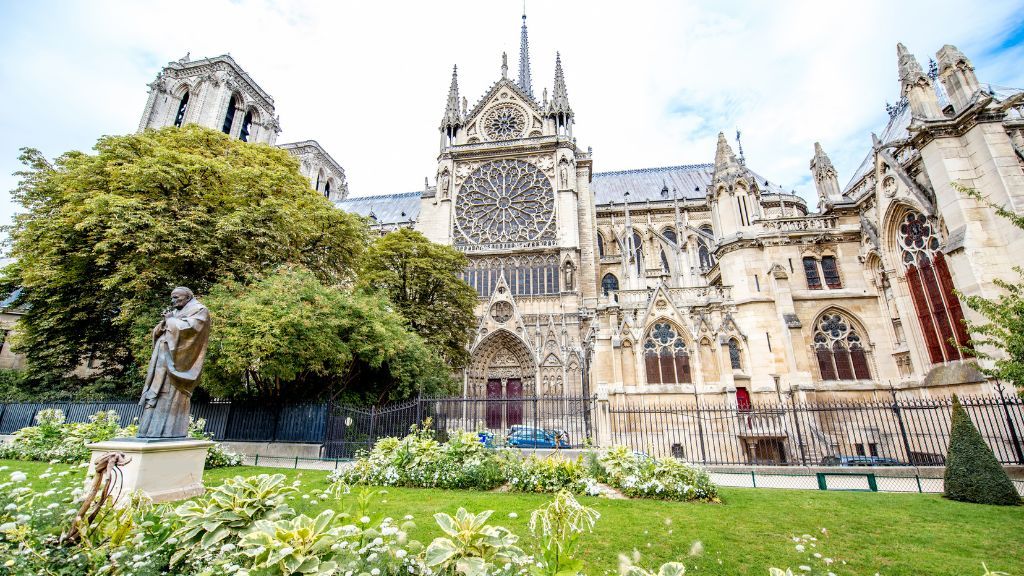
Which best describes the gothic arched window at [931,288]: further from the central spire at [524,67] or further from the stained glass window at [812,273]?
the central spire at [524,67]

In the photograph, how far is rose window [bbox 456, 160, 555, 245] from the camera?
1185 inches

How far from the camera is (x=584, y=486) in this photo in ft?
27.0

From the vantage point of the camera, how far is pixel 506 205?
3105 centimetres

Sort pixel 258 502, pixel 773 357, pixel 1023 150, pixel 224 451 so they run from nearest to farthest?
pixel 258 502, pixel 224 451, pixel 1023 150, pixel 773 357

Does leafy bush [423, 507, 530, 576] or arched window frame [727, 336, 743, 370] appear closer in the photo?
leafy bush [423, 507, 530, 576]

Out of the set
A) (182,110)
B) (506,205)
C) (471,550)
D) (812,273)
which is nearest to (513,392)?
(506,205)

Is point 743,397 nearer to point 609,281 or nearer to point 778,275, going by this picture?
point 778,275

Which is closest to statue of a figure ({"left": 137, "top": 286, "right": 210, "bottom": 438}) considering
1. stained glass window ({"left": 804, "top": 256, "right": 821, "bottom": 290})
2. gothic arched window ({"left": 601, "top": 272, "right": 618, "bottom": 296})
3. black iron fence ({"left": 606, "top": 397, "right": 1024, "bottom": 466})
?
black iron fence ({"left": 606, "top": 397, "right": 1024, "bottom": 466})

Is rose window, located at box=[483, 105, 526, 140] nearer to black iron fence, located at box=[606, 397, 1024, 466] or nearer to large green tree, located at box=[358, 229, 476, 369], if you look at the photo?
large green tree, located at box=[358, 229, 476, 369]

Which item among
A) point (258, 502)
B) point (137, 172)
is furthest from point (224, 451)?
point (258, 502)

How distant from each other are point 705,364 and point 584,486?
1160 centimetres

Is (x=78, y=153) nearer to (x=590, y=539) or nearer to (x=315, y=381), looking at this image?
(x=315, y=381)

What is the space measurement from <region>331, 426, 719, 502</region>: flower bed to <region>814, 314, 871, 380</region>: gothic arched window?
11960 millimetres

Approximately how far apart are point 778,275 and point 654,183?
2791 cm
